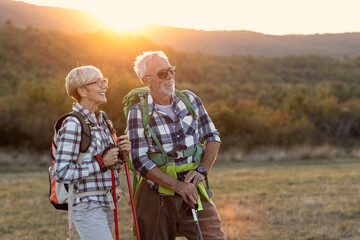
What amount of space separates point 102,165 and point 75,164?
186mm

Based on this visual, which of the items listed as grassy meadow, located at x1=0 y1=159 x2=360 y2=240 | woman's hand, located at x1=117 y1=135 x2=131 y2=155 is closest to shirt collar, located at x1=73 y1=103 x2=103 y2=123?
woman's hand, located at x1=117 y1=135 x2=131 y2=155

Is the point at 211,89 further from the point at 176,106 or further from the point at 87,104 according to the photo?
the point at 87,104

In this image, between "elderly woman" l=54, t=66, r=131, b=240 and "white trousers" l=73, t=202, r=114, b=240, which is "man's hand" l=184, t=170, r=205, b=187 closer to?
"elderly woman" l=54, t=66, r=131, b=240

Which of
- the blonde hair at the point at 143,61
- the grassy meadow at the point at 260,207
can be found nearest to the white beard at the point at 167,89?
the blonde hair at the point at 143,61

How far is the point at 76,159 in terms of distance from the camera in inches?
140

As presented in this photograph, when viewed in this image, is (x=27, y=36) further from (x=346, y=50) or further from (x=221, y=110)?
(x=346, y=50)

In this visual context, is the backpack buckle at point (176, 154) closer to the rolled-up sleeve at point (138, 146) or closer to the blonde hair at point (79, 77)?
the rolled-up sleeve at point (138, 146)

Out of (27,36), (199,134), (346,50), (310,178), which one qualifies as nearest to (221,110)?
(310,178)

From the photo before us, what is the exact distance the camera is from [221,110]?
81.8 feet

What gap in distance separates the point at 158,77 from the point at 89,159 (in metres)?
0.89

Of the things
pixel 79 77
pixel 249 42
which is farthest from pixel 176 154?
pixel 249 42

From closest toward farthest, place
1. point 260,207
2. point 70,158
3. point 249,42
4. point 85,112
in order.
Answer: point 70,158 < point 85,112 < point 260,207 < point 249,42

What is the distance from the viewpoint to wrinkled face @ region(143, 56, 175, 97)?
4008mm

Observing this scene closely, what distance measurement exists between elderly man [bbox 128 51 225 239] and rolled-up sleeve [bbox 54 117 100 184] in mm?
492
